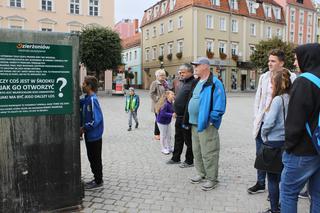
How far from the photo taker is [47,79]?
3.58m

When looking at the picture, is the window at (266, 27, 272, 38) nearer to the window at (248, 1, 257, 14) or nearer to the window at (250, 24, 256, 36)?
the window at (250, 24, 256, 36)

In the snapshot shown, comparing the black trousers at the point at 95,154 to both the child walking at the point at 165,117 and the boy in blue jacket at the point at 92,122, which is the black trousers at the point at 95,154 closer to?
the boy in blue jacket at the point at 92,122

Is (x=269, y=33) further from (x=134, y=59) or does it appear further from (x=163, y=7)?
(x=134, y=59)

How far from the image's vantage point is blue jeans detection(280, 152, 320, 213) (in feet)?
9.45

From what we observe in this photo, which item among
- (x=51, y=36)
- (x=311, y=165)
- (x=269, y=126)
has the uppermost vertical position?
(x=51, y=36)

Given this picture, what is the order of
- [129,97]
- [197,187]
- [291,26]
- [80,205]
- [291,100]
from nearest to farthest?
[291,100] < [80,205] < [197,187] < [129,97] < [291,26]

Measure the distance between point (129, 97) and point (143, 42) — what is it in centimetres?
4271

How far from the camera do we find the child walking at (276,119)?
3633mm

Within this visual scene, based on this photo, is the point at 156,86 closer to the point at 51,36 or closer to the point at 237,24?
the point at 51,36

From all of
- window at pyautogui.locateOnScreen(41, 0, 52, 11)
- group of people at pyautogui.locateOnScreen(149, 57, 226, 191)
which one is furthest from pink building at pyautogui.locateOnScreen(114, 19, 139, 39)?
group of people at pyautogui.locateOnScreen(149, 57, 226, 191)

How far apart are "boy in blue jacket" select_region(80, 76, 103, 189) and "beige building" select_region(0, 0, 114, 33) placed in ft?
100

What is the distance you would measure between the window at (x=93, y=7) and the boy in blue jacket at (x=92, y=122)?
33960mm

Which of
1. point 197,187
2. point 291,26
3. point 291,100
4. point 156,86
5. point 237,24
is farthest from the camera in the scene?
point 291,26

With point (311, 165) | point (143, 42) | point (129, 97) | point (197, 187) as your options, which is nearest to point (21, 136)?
point (197, 187)
